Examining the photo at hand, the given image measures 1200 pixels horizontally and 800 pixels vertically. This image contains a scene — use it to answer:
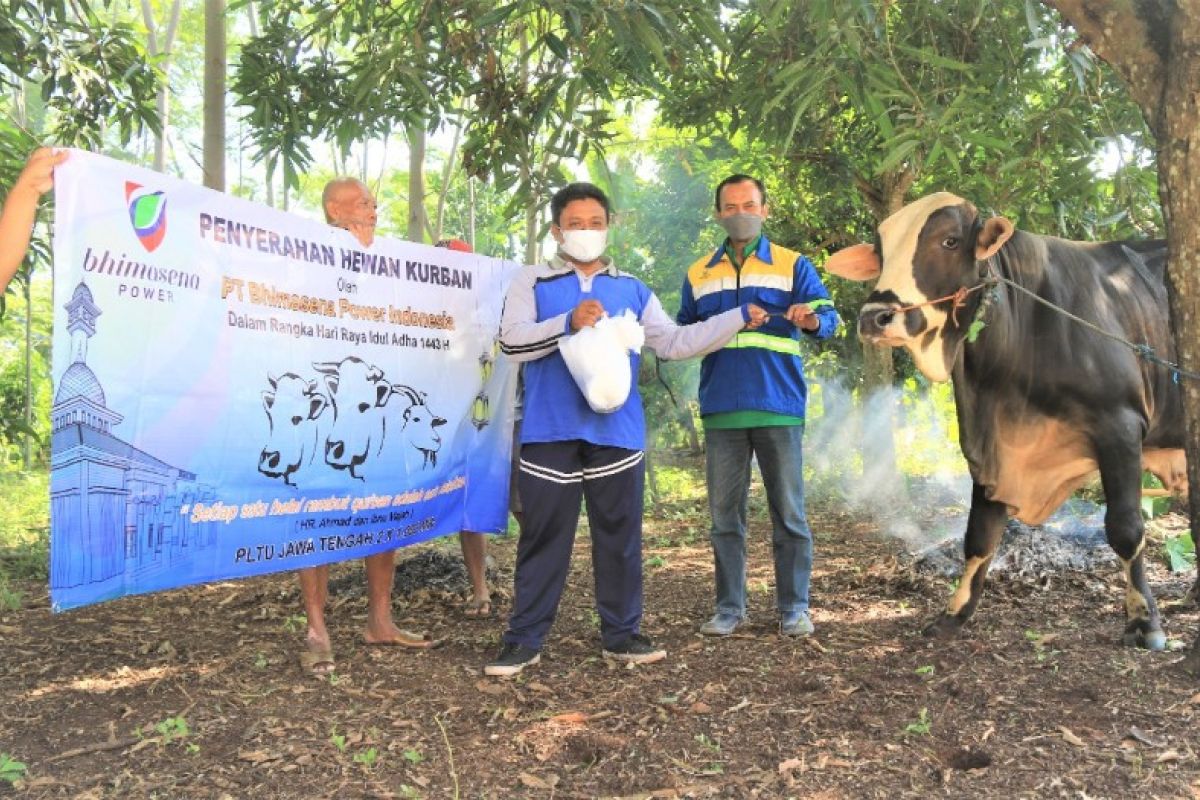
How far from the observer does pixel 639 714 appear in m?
3.44

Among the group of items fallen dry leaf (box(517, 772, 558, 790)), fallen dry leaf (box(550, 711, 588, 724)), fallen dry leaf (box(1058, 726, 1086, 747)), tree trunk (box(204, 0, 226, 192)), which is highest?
tree trunk (box(204, 0, 226, 192))

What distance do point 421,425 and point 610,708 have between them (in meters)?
1.65

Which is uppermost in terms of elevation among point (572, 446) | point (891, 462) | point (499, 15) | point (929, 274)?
point (499, 15)

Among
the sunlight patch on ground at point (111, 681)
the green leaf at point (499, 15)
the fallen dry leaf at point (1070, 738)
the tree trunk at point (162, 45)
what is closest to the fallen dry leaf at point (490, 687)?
the sunlight patch on ground at point (111, 681)

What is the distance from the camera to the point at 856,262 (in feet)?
13.8

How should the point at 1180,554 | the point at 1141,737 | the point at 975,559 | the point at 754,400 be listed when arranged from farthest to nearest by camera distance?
the point at 1180,554 < the point at 975,559 < the point at 754,400 < the point at 1141,737

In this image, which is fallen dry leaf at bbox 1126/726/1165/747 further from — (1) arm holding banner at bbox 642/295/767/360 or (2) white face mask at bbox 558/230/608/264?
(2) white face mask at bbox 558/230/608/264

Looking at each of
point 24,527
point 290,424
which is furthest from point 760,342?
point 24,527

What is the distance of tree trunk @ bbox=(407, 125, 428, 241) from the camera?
8992mm

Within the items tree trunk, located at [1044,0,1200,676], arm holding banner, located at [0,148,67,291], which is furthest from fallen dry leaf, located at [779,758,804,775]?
arm holding banner, located at [0,148,67,291]

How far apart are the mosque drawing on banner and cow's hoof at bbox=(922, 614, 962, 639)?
10.3 ft

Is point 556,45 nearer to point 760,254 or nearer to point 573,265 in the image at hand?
point 573,265

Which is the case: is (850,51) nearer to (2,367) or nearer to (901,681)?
(901,681)

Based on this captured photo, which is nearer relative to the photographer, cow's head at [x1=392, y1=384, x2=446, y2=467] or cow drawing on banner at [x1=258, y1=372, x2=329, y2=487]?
cow drawing on banner at [x1=258, y1=372, x2=329, y2=487]
